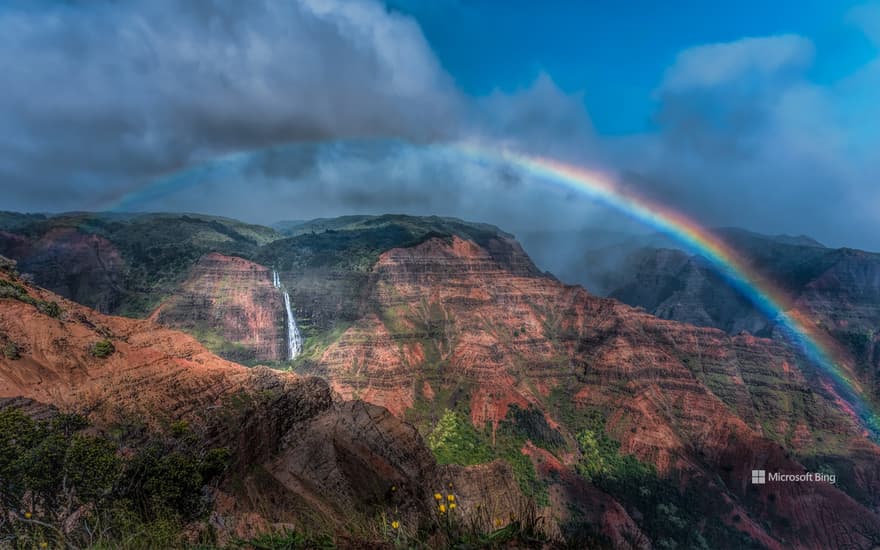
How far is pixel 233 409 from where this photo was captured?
100 ft

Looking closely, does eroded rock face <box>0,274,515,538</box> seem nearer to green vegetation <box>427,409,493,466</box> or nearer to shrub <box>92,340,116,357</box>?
shrub <box>92,340,116,357</box>

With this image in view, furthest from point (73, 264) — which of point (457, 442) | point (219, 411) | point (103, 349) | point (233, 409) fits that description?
point (219, 411)

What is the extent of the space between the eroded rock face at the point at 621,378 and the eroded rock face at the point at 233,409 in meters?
42.0

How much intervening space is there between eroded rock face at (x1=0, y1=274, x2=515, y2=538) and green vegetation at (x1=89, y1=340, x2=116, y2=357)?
11.0 inches

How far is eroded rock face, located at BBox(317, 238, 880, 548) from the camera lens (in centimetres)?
6794

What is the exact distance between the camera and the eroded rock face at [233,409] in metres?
24.2

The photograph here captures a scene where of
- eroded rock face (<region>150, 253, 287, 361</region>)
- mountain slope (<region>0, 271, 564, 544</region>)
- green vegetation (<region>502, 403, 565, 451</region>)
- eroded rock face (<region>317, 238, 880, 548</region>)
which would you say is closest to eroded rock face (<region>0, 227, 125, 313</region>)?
eroded rock face (<region>150, 253, 287, 361</region>)

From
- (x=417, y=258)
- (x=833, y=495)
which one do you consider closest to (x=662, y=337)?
(x=833, y=495)

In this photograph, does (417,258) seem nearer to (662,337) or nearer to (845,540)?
(662,337)

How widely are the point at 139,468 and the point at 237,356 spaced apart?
83366 mm

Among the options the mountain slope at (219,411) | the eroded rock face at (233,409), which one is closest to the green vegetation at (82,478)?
the mountain slope at (219,411)

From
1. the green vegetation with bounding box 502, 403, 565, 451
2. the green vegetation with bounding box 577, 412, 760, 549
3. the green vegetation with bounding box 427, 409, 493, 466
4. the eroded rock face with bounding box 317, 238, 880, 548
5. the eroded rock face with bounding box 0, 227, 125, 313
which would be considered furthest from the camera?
the eroded rock face with bounding box 0, 227, 125, 313

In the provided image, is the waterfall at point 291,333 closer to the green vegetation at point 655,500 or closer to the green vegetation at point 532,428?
the green vegetation at point 532,428

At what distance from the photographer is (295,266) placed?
12025cm
